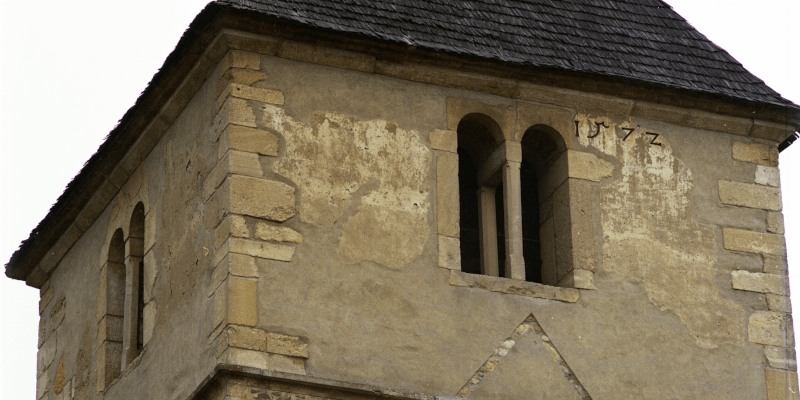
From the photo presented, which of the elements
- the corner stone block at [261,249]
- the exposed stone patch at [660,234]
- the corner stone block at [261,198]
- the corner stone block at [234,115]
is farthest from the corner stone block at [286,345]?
the exposed stone patch at [660,234]

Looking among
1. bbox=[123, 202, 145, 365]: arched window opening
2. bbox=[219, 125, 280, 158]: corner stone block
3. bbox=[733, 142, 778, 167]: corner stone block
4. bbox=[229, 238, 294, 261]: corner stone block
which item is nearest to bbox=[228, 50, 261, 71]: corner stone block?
bbox=[219, 125, 280, 158]: corner stone block

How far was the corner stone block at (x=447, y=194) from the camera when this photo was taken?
14.9 metres

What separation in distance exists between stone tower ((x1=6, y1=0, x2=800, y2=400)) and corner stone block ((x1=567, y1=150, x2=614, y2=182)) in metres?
0.02

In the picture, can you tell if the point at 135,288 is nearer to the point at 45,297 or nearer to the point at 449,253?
the point at 45,297

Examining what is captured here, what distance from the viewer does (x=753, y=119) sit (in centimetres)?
1606

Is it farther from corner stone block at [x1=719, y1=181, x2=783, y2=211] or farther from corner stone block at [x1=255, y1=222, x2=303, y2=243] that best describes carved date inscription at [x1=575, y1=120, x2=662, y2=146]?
corner stone block at [x1=255, y1=222, x2=303, y2=243]

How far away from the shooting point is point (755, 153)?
52.7 feet

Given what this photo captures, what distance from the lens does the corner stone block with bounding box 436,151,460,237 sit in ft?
48.8

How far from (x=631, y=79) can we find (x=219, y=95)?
3.08 m

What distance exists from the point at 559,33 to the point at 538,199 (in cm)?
128

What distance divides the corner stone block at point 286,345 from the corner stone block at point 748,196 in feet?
11.9

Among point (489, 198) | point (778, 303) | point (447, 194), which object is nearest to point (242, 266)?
point (447, 194)

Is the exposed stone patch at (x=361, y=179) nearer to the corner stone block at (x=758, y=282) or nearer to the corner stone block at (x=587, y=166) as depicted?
the corner stone block at (x=587, y=166)

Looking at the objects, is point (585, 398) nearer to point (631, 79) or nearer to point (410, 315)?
point (410, 315)
